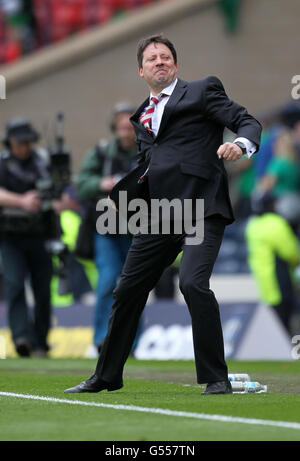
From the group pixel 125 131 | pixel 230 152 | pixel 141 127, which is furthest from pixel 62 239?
pixel 230 152

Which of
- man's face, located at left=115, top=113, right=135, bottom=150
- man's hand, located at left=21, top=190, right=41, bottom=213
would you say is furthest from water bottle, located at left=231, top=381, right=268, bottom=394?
man's hand, located at left=21, top=190, right=41, bottom=213

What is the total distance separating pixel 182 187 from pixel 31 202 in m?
5.00

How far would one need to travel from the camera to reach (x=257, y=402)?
6.38 metres

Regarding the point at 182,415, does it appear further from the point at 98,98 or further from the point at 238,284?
the point at 98,98

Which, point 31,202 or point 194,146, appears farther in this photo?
point 31,202

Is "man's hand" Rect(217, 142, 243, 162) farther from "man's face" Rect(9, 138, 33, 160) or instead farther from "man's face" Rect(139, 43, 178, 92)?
"man's face" Rect(9, 138, 33, 160)

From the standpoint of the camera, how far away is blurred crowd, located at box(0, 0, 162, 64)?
20.7 meters

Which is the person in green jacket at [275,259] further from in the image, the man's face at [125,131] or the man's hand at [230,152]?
the man's hand at [230,152]

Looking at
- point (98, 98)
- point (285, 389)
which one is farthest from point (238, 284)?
point (285, 389)

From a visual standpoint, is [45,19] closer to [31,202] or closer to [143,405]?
[31,202]

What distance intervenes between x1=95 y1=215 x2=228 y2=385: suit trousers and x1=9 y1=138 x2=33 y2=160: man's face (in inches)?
199

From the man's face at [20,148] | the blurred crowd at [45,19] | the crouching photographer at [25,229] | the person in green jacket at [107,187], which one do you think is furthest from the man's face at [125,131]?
the blurred crowd at [45,19]

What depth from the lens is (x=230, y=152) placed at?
254 inches
